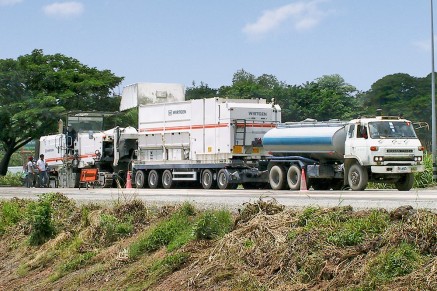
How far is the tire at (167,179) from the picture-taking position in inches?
1548

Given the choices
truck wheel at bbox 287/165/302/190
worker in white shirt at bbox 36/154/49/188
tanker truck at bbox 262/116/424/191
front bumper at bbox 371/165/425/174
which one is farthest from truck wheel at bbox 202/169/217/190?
worker in white shirt at bbox 36/154/49/188

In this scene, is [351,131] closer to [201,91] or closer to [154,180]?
[154,180]

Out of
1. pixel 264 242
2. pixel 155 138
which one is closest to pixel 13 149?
pixel 155 138

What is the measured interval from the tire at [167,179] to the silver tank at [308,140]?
6.49 metres

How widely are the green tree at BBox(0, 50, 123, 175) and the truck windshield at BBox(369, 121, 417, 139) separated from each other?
32909mm

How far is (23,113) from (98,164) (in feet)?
53.4

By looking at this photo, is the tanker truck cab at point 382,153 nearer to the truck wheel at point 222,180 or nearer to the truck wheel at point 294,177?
the truck wheel at point 294,177

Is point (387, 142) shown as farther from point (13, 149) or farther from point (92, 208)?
point (13, 149)

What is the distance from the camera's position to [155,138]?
134 ft

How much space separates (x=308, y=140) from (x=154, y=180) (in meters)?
10.6

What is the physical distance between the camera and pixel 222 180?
35.9 meters

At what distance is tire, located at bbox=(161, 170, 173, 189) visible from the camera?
129ft

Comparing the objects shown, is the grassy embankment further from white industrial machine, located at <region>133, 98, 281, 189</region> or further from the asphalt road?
white industrial machine, located at <region>133, 98, 281, 189</region>

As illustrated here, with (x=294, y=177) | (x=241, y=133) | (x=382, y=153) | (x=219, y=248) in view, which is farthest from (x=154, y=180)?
(x=219, y=248)
